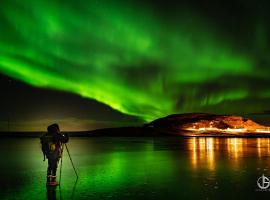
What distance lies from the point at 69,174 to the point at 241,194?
31.6 ft

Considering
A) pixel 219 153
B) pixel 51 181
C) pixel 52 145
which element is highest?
pixel 52 145
